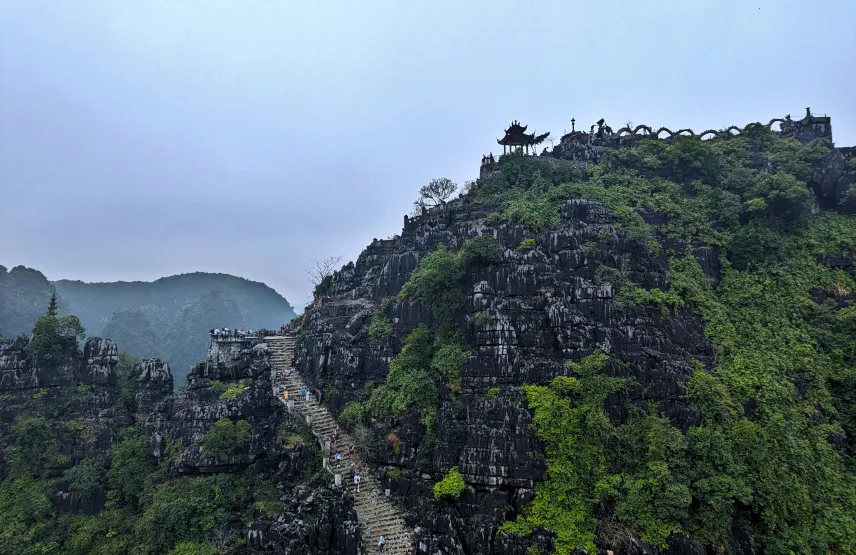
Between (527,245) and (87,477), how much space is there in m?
33.4

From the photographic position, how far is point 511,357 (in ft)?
91.3

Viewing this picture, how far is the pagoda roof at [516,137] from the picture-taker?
47.4 m

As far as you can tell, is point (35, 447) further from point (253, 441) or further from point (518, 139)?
point (518, 139)

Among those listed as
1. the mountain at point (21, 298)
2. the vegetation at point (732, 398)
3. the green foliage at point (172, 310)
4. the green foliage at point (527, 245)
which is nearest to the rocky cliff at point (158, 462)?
the vegetation at point (732, 398)

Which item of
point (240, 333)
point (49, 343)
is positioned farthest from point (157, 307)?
point (240, 333)

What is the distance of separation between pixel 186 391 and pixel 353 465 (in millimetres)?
15423

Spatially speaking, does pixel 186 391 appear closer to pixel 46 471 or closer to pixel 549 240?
pixel 46 471

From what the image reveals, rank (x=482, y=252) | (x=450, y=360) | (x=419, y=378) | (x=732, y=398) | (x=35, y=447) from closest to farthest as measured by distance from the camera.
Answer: (x=732, y=398)
(x=450, y=360)
(x=419, y=378)
(x=482, y=252)
(x=35, y=447)

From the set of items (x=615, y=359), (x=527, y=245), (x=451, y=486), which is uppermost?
(x=527, y=245)

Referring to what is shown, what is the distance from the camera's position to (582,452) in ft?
80.6

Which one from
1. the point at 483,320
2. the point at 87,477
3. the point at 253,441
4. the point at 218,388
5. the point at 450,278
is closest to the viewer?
the point at 483,320

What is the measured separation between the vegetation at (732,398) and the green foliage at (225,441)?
18.3 meters

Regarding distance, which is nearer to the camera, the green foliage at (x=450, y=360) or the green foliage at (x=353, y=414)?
the green foliage at (x=450, y=360)

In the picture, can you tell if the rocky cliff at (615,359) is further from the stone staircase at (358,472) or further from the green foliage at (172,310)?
the green foliage at (172,310)
